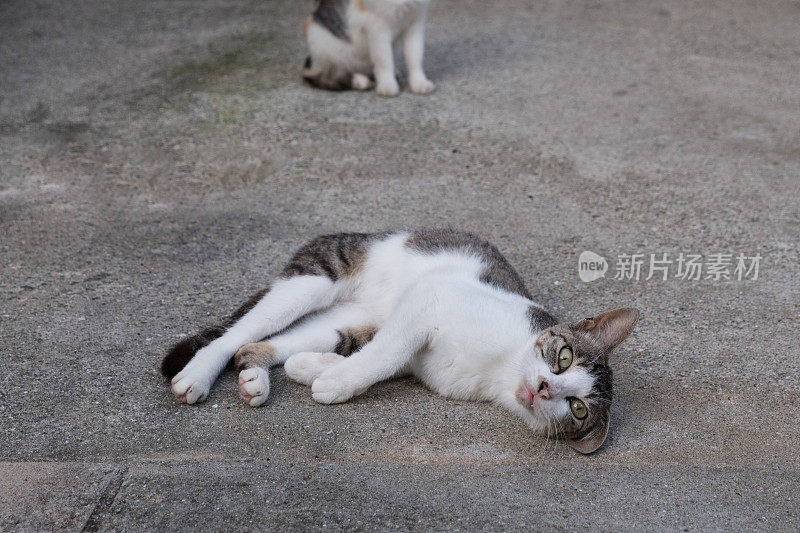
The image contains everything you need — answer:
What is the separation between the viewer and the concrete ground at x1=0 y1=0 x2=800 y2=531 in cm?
252

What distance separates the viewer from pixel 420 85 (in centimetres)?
600

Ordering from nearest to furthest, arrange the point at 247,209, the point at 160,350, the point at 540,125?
the point at 160,350, the point at 247,209, the point at 540,125

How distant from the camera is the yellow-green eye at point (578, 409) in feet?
8.86

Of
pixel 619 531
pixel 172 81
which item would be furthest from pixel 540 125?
pixel 619 531

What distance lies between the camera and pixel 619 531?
2.37 meters

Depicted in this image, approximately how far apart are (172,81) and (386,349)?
413cm

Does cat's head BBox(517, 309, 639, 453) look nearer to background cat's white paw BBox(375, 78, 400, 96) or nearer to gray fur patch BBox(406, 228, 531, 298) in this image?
gray fur patch BBox(406, 228, 531, 298)

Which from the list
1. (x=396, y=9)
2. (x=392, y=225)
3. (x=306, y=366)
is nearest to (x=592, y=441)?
(x=306, y=366)

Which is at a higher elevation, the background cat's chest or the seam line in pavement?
the background cat's chest

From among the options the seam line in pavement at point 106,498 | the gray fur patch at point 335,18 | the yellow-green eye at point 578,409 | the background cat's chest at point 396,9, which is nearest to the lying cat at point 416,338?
the yellow-green eye at point 578,409

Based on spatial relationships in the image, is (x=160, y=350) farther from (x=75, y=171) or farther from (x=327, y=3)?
(x=327, y=3)

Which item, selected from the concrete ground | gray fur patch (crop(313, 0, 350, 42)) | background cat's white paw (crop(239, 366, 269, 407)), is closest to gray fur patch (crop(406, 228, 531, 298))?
the concrete ground

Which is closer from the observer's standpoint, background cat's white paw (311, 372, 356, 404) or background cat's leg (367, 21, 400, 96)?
background cat's white paw (311, 372, 356, 404)

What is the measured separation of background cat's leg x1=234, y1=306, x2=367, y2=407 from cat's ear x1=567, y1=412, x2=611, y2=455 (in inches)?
43.1
